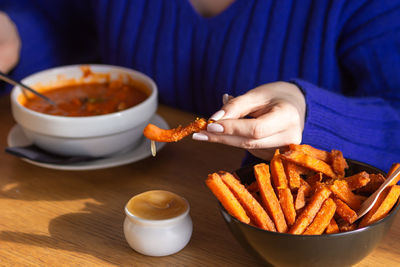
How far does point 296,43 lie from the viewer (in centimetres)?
158

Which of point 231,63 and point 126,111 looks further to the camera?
point 231,63

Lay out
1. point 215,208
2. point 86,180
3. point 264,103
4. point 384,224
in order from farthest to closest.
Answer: point 86,180
point 215,208
point 264,103
point 384,224

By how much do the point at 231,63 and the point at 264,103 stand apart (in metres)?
0.64

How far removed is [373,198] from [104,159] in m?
0.79

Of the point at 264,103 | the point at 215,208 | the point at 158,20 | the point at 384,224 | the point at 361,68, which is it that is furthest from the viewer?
the point at 158,20

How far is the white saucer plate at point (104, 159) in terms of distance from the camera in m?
1.27

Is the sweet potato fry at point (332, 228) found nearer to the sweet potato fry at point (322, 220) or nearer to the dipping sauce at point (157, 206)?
the sweet potato fry at point (322, 220)

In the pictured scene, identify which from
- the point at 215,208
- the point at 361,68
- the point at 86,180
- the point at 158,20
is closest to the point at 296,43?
the point at 361,68

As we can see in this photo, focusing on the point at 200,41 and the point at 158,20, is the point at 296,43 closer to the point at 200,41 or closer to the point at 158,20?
the point at 200,41

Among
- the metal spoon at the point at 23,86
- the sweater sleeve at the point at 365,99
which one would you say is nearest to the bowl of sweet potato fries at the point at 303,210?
the sweater sleeve at the point at 365,99

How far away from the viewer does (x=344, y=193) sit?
0.92 metres

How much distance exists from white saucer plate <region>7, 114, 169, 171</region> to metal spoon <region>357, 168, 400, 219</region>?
0.66 metres

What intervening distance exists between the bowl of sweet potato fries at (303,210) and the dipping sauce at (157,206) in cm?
15

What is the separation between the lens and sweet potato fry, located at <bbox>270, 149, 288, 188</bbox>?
0.94 metres
